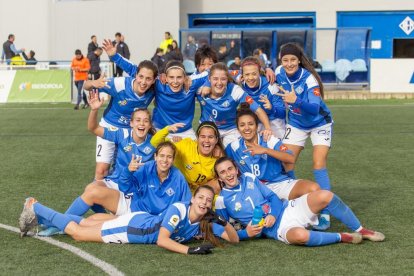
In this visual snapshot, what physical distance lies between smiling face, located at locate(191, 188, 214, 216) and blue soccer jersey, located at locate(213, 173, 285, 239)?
1.68ft

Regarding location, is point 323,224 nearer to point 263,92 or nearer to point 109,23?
point 263,92

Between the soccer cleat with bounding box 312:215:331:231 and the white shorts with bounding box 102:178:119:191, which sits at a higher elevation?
the white shorts with bounding box 102:178:119:191

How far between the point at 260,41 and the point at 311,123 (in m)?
23.2

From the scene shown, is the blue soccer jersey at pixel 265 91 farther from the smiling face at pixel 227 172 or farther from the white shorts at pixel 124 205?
the white shorts at pixel 124 205

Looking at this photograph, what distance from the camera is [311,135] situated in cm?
904

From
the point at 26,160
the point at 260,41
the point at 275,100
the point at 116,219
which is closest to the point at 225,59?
the point at 260,41

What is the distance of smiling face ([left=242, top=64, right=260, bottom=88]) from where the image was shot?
9094 millimetres

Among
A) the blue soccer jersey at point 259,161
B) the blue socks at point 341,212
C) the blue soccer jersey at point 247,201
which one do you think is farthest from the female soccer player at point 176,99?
the blue socks at point 341,212

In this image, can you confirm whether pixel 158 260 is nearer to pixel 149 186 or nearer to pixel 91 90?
pixel 149 186

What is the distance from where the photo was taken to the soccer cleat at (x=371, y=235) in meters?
7.55

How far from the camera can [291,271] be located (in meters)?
6.56

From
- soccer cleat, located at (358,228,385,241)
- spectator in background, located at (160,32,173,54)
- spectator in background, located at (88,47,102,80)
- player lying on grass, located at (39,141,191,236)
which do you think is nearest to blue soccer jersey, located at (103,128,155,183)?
player lying on grass, located at (39,141,191,236)

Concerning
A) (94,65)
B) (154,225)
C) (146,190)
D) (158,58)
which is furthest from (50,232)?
(158,58)

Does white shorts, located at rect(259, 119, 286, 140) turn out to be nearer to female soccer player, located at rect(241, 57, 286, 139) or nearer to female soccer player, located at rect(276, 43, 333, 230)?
female soccer player, located at rect(241, 57, 286, 139)
